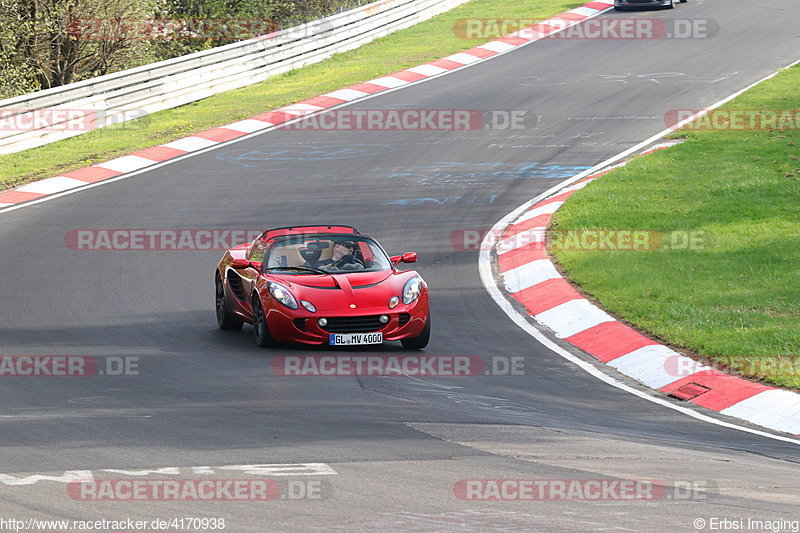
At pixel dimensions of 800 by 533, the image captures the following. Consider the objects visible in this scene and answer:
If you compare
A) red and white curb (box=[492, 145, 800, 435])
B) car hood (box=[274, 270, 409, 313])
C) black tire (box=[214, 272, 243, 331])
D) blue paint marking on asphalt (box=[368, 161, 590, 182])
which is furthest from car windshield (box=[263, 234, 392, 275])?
blue paint marking on asphalt (box=[368, 161, 590, 182])

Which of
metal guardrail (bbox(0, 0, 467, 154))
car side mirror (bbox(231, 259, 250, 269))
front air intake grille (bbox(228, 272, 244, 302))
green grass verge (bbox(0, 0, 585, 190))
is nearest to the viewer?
car side mirror (bbox(231, 259, 250, 269))

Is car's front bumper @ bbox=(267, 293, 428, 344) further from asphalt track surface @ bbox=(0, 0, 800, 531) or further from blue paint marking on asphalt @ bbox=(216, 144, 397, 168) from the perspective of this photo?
blue paint marking on asphalt @ bbox=(216, 144, 397, 168)

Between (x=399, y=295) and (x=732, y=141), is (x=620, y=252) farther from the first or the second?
(x=732, y=141)

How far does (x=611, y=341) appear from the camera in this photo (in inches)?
484

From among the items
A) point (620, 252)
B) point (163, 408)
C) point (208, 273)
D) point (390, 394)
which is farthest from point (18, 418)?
point (620, 252)

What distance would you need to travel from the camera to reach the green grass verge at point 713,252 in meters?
11.7

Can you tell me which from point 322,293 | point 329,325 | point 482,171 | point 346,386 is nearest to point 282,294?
point 322,293

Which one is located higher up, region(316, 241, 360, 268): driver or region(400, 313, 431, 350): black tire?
region(316, 241, 360, 268): driver

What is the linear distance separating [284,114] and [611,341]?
14.7m

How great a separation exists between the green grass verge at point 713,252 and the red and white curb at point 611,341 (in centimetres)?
24

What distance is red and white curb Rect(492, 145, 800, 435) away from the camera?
1006 centimetres

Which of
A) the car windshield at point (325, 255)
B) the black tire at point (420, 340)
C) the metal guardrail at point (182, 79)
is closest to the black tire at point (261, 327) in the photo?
the car windshield at point (325, 255)

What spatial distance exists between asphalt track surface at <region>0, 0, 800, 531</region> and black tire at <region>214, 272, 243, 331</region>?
0.46 feet

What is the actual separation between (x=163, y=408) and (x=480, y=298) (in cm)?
574
